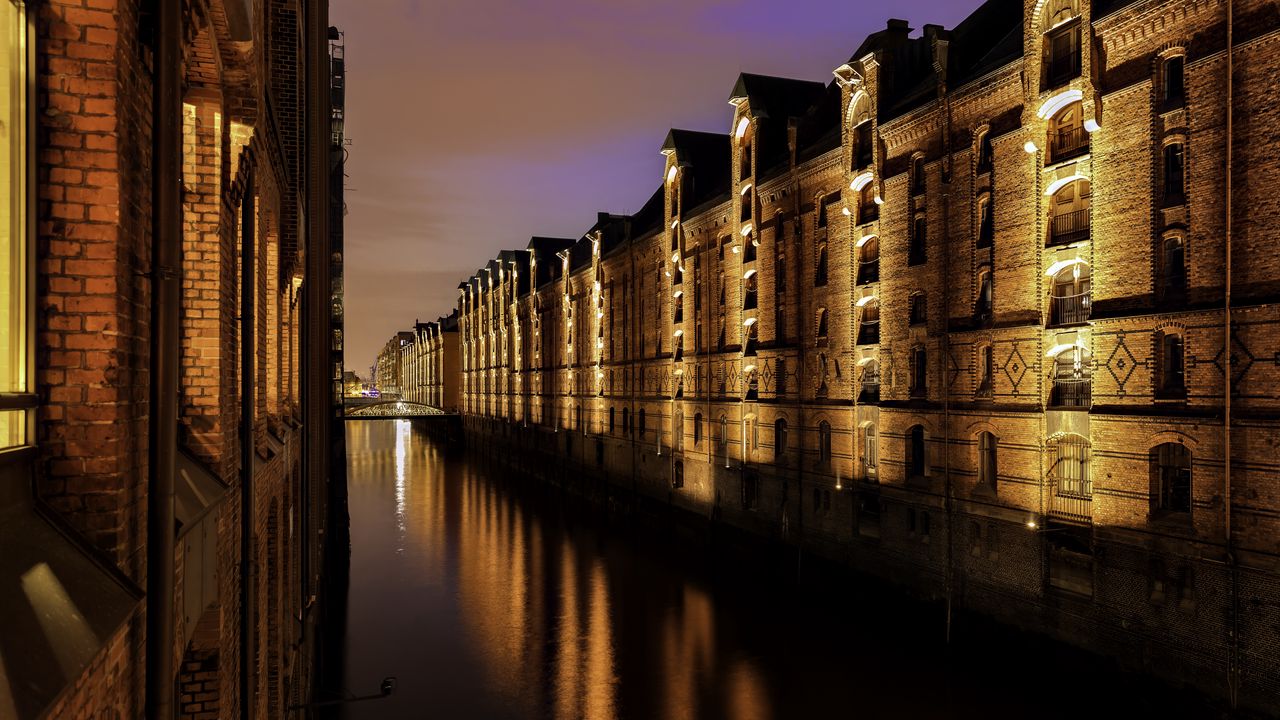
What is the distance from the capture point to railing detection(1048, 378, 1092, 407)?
55.7ft

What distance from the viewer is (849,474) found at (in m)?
24.1

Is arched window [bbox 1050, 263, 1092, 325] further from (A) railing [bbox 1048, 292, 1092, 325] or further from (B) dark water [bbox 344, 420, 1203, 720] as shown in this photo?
(B) dark water [bbox 344, 420, 1203, 720]

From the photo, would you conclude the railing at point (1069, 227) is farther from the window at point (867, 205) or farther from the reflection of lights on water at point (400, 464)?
the reflection of lights on water at point (400, 464)

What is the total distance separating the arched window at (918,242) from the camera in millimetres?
21625

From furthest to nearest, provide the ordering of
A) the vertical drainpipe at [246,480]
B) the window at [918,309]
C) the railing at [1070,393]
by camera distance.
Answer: the window at [918,309]
the railing at [1070,393]
the vertical drainpipe at [246,480]

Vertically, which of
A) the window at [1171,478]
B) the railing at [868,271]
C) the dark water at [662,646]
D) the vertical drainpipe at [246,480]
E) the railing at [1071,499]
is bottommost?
the dark water at [662,646]

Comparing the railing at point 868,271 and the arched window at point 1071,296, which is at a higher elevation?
the railing at point 868,271

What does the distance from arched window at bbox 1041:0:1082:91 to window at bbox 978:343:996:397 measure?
19.1 feet

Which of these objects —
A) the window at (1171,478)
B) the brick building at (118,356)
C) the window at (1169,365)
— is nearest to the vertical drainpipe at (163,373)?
the brick building at (118,356)

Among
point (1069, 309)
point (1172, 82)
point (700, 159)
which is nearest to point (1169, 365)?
point (1069, 309)

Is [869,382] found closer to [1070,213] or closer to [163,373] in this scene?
[1070,213]

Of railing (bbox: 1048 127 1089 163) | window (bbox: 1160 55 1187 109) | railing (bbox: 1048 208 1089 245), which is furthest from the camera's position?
railing (bbox: 1048 208 1089 245)

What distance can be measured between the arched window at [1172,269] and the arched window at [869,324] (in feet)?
28.0

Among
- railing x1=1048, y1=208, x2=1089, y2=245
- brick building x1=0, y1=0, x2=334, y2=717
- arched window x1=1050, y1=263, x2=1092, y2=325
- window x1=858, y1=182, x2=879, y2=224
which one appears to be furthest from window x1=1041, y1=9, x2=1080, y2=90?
brick building x1=0, y1=0, x2=334, y2=717
